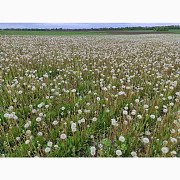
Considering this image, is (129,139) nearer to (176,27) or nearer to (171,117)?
→ (171,117)

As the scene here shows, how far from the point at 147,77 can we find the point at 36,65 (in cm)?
456

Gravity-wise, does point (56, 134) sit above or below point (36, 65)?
Answer: below

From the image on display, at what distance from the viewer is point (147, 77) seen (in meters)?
5.58

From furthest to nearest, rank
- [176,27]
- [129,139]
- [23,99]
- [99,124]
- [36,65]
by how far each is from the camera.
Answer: [176,27]
[36,65]
[23,99]
[99,124]
[129,139]

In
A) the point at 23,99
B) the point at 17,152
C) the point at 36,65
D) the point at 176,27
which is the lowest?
the point at 17,152

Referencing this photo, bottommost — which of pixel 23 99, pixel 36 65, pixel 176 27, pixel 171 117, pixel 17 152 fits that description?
pixel 17 152

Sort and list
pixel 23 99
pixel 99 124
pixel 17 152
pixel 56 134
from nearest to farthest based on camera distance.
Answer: pixel 17 152 → pixel 56 134 → pixel 99 124 → pixel 23 99

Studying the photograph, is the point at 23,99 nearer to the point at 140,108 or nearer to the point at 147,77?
the point at 140,108

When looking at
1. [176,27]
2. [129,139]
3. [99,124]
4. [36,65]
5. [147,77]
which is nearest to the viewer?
[129,139]

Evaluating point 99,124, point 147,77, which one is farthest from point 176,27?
point 99,124

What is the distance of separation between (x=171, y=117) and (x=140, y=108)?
0.67 meters

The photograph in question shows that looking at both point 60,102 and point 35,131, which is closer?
point 35,131

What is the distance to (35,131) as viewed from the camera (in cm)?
298

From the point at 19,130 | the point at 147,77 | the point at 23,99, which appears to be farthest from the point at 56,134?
the point at 147,77
